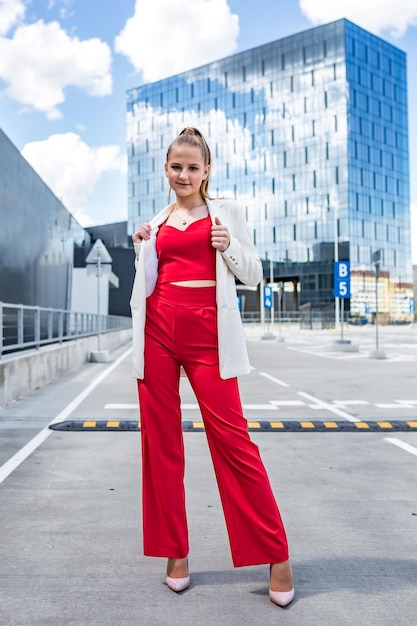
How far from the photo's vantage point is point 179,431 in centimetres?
304

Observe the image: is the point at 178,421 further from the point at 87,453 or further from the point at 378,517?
the point at 87,453

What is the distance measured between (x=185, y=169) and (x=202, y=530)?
203cm

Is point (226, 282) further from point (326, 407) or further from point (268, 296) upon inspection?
point (268, 296)

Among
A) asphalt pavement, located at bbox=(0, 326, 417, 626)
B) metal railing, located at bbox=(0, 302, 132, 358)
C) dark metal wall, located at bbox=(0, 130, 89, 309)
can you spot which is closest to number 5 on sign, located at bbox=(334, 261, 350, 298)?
dark metal wall, located at bbox=(0, 130, 89, 309)

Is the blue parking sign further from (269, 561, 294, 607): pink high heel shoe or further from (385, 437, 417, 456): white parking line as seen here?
(269, 561, 294, 607): pink high heel shoe

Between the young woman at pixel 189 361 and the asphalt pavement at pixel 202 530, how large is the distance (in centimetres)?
22

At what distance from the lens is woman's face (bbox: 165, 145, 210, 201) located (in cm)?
306

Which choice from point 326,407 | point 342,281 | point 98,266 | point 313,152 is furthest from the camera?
point 313,152

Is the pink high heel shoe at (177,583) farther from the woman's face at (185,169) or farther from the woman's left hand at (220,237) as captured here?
the woman's face at (185,169)

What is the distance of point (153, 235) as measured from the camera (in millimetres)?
3064

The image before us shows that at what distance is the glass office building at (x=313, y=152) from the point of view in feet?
261

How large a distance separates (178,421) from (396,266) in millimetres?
87320

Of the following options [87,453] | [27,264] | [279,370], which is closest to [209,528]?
[87,453]

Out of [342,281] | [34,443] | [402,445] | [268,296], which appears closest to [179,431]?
[34,443]
